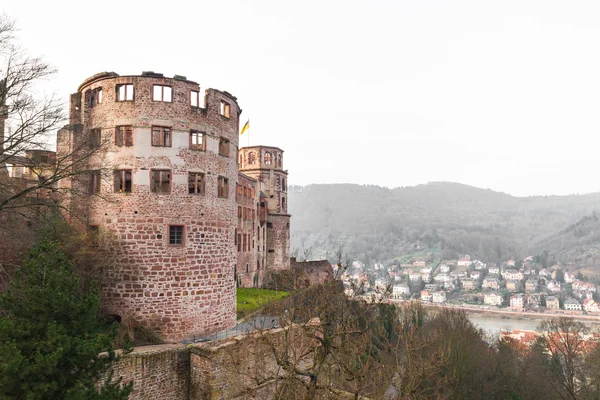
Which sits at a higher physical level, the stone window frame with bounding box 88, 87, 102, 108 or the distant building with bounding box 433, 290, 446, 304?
the stone window frame with bounding box 88, 87, 102, 108

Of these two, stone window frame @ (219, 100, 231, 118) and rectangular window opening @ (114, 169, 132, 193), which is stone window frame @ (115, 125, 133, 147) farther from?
stone window frame @ (219, 100, 231, 118)

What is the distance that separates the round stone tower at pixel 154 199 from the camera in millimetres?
19297

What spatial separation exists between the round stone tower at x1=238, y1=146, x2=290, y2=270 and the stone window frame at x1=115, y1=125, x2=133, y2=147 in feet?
107

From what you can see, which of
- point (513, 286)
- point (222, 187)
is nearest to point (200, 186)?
point (222, 187)

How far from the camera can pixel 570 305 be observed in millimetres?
126750

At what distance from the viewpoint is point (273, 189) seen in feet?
189

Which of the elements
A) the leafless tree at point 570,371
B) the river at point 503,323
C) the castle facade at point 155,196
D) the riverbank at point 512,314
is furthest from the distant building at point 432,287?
the castle facade at point 155,196

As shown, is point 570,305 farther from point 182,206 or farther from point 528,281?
point 182,206

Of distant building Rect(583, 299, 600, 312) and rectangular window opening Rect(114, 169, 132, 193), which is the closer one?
rectangular window opening Rect(114, 169, 132, 193)

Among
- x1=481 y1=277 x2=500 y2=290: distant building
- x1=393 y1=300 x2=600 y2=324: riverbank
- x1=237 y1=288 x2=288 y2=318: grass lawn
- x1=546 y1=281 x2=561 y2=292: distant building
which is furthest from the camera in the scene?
x1=481 y1=277 x2=500 y2=290: distant building

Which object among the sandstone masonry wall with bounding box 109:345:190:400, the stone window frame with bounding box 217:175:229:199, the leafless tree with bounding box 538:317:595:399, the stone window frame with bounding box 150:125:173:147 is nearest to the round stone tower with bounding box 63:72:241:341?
the stone window frame with bounding box 150:125:173:147

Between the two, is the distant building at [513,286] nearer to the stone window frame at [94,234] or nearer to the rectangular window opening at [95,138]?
the stone window frame at [94,234]

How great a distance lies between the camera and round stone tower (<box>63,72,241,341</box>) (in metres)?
19.3

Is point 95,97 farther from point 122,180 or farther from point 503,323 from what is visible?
point 503,323
